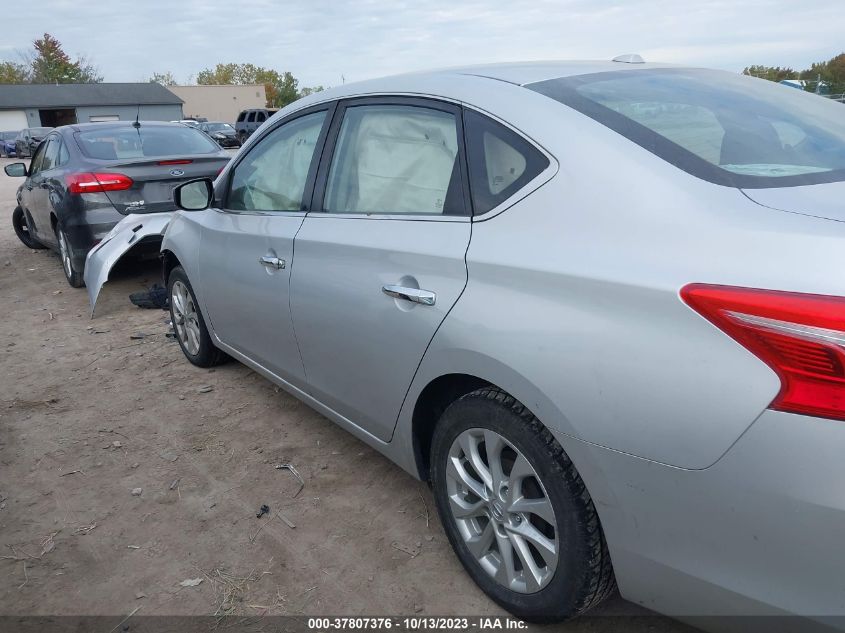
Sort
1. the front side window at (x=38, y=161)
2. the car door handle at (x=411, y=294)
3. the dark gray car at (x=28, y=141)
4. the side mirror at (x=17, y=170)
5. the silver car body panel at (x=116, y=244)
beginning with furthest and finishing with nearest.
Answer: the dark gray car at (x=28, y=141), the side mirror at (x=17, y=170), the front side window at (x=38, y=161), the silver car body panel at (x=116, y=244), the car door handle at (x=411, y=294)

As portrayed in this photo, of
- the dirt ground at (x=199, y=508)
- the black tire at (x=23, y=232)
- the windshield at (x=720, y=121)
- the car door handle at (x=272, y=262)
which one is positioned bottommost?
the dirt ground at (x=199, y=508)

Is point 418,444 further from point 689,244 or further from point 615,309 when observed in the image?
point 689,244

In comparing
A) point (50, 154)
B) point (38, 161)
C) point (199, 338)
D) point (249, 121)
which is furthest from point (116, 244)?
point (249, 121)

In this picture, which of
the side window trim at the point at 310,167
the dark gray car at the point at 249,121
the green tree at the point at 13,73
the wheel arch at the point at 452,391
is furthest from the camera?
the green tree at the point at 13,73

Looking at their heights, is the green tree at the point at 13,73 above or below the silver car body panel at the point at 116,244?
above

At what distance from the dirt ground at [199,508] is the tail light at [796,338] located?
1.22m

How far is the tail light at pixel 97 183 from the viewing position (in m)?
6.38

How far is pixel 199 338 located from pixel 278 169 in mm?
1610

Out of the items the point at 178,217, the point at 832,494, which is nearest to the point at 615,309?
the point at 832,494

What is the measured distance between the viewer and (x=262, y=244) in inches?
132

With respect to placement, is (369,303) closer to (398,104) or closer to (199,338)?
(398,104)

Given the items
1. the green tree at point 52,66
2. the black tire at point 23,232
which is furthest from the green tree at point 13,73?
the black tire at point 23,232

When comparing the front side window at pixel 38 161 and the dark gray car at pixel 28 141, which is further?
the dark gray car at pixel 28 141

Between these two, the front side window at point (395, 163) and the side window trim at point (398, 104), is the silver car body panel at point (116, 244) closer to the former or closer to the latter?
the side window trim at point (398, 104)
